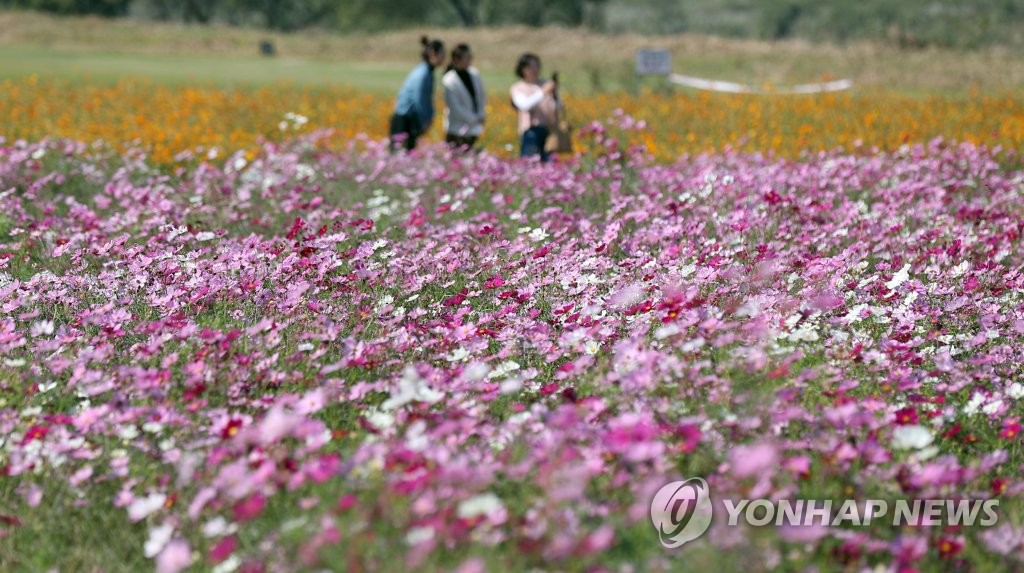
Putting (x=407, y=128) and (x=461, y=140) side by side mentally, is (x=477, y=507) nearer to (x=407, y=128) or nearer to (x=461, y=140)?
(x=461, y=140)

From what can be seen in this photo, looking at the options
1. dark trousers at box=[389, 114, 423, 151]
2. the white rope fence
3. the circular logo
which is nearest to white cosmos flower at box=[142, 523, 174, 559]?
the circular logo

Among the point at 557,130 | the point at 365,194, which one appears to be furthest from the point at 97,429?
the point at 557,130

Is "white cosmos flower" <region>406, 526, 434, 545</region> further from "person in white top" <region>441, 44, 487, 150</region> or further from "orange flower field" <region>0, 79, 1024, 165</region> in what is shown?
"orange flower field" <region>0, 79, 1024, 165</region>

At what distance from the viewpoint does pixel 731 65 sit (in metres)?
29.8

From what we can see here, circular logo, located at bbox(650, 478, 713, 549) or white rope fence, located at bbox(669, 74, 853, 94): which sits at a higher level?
circular logo, located at bbox(650, 478, 713, 549)

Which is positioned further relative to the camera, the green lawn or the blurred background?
the green lawn

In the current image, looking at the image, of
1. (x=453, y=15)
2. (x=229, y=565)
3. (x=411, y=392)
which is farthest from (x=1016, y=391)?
(x=453, y=15)

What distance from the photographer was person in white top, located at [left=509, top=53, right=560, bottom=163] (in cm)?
1048

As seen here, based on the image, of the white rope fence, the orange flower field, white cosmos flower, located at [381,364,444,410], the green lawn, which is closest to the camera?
white cosmos flower, located at [381,364,444,410]

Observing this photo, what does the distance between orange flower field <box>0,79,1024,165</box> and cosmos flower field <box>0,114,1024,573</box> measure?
17.8 feet

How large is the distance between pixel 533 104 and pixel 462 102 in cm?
99

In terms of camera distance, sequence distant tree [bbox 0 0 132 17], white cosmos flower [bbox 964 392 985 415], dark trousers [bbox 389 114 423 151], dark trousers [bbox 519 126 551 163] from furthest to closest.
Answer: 1. distant tree [bbox 0 0 132 17]
2. dark trousers [bbox 389 114 423 151]
3. dark trousers [bbox 519 126 551 163]
4. white cosmos flower [bbox 964 392 985 415]

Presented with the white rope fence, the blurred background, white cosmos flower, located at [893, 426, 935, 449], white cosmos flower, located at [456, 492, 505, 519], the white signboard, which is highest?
the white signboard

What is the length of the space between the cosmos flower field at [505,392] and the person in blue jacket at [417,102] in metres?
3.67
